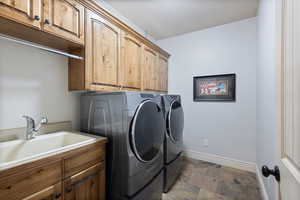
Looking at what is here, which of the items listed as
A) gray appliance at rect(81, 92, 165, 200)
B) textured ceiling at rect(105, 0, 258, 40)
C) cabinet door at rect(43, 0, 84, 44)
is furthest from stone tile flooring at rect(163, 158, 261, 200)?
textured ceiling at rect(105, 0, 258, 40)

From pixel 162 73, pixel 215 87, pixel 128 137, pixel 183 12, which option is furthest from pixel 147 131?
pixel 183 12

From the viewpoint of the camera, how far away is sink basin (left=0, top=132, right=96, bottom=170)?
1.04m

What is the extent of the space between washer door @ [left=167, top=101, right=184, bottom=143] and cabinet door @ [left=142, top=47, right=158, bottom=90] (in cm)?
59

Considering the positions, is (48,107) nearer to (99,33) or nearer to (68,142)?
(68,142)

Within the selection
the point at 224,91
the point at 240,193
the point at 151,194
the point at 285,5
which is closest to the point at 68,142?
the point at 151,194

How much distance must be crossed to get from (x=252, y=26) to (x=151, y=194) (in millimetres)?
2849

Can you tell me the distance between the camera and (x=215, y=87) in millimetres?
2568

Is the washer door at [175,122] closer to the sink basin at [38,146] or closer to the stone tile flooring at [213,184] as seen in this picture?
the stone tile flooring at [213,184]

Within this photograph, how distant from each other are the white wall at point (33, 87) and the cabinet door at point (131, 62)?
0.66 m

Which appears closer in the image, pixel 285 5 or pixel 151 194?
pixel 285 5

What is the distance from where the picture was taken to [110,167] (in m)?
1.32

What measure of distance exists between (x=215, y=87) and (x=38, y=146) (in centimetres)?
265

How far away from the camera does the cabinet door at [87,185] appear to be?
3.30 feet

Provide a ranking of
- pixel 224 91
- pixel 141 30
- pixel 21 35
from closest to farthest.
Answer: pixel 21 35 → pixel 224 91 → pixel 141 30
